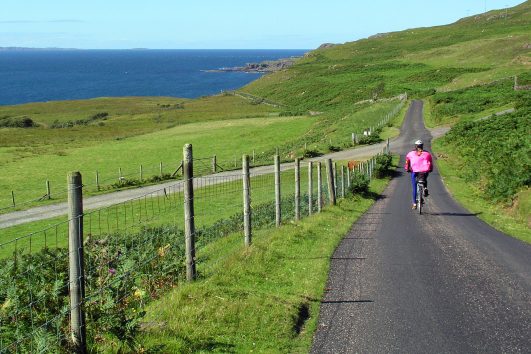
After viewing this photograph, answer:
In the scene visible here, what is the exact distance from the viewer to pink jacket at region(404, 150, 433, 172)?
19.6 metres

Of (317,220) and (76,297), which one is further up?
(76,297)

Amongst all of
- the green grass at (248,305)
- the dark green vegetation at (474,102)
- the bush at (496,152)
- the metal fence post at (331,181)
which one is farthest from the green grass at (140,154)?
the green grass at (248,305)

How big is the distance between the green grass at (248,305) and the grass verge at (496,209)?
23.9 ft

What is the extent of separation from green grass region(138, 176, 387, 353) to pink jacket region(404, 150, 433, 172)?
7354 mm

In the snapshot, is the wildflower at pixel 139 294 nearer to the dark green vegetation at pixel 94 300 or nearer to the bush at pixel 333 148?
the dark green vegetation at pixel 94 300

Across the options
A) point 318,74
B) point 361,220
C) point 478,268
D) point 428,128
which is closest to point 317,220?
point 361,220

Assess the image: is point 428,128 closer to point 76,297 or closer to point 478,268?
point 478,268

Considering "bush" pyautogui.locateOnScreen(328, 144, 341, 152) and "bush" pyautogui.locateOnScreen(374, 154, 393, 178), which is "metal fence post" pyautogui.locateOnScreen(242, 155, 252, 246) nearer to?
"bush" pyautogui.locateOnScreen(374, 154, 393, 178)

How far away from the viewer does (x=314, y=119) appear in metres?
93.7

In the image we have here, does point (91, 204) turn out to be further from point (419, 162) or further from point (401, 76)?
point (401, 76)

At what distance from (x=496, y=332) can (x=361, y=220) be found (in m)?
10.8

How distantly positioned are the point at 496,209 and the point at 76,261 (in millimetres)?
19995

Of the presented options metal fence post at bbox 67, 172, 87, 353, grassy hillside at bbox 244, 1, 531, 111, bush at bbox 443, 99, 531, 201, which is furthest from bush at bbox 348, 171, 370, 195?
grassy hillside at bbox 244, 1, 531, 111

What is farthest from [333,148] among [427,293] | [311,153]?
[427,293]
